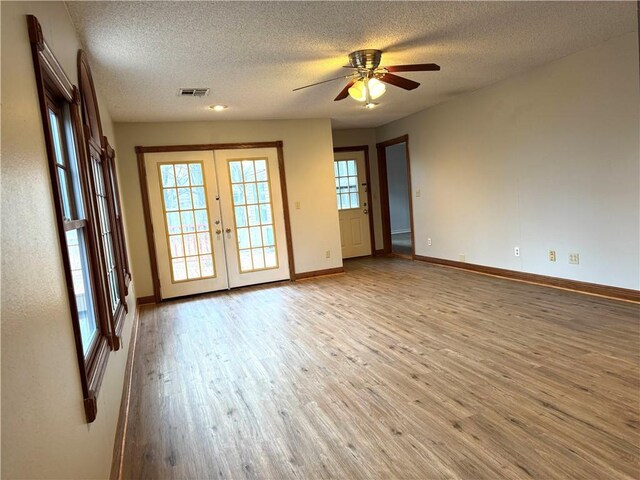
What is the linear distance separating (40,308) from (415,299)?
394 centimetres

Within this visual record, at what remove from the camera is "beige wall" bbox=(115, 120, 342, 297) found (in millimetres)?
5488

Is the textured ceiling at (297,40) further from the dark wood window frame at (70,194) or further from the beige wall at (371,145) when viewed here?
the beige wall at (371,145)

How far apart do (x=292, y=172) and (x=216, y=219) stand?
4.25 ft

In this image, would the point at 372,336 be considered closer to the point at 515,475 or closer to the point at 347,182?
the point at 515,475

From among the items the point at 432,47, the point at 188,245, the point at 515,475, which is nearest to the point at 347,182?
the point at 188,245

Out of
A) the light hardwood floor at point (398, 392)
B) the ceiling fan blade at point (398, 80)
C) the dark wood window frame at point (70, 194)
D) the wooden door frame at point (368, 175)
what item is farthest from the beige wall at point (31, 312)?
the wooden door frame at point (368, 175)

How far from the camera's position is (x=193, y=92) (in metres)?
4.29

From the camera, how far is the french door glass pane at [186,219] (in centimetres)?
566

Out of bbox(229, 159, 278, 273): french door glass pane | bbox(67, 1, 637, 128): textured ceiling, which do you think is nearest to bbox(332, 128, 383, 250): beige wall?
bbox(229, 159, 278, 273): french door glass pane

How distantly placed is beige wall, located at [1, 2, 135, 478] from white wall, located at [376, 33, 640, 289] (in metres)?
4.33

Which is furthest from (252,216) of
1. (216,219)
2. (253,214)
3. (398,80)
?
(398,80)

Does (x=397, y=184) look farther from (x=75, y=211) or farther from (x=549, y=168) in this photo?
(x=75, y=211)

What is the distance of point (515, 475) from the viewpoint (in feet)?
5.67

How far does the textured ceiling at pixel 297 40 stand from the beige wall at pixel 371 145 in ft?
9.62
